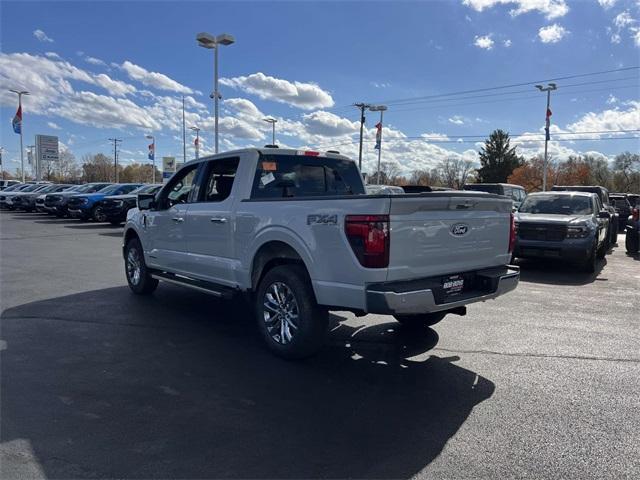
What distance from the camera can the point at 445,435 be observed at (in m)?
3.49

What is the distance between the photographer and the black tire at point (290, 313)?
4695mm

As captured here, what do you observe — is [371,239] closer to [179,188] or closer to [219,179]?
[219,179]

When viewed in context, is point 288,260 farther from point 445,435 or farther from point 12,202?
point 12,202

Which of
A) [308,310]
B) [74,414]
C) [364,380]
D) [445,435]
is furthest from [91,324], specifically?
[445,435]

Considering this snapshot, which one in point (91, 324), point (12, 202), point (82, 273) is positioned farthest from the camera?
point (12, 202)

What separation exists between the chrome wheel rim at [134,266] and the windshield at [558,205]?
8.86 metres

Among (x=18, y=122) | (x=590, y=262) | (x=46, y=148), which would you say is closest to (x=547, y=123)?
(x=590, y=262)

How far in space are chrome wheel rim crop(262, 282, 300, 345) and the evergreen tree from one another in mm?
73291

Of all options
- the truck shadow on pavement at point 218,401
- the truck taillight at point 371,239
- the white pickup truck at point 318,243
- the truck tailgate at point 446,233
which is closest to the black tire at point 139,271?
the white pickup truck at point 318,243

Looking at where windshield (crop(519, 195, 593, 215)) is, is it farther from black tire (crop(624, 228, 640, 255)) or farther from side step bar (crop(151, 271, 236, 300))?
side step bar (crop(151, 271, 236, 300))

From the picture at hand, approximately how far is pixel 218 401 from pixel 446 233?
2449 mm

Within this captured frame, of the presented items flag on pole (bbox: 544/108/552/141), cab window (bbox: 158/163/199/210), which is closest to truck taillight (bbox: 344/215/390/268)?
cab window (bbox: 158/163/199/210)

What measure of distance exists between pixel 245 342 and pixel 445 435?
107 inches

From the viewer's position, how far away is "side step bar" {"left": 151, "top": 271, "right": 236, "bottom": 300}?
18.8 ft
